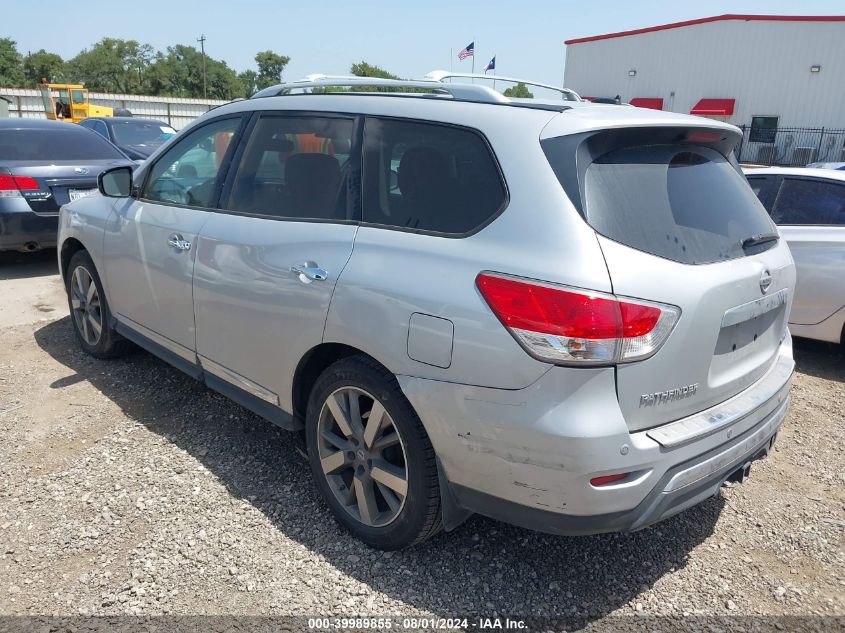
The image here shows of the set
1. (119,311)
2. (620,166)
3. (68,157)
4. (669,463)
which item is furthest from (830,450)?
(68,157)

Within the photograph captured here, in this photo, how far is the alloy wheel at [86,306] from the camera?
15.4ft

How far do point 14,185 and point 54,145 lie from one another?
97cm

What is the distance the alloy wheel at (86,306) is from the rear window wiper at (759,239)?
158 inches

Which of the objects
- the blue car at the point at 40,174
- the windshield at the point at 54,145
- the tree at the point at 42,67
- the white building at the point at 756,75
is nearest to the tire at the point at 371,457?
the blue car at the point at 40,174

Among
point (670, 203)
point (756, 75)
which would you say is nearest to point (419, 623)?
point (670, 203)

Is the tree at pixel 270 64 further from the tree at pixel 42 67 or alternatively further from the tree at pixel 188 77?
the tree at pixel 42 67

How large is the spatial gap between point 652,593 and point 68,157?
758 cm

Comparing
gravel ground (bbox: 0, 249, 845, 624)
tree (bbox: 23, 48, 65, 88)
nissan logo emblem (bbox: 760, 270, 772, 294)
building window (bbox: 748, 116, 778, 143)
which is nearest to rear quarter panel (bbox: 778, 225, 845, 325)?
gravel ground (bbox: 0, 249, 845, 624)

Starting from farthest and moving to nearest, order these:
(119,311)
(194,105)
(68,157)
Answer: (194,105) < (68,157) < (119,311)

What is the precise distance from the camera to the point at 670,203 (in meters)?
2.45

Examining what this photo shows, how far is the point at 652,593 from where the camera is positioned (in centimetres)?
264

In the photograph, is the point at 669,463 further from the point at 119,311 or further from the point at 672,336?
the point at 119,311

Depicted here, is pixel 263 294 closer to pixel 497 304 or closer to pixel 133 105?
pixel 497 304

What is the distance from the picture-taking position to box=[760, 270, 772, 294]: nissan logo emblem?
2.56 meters
